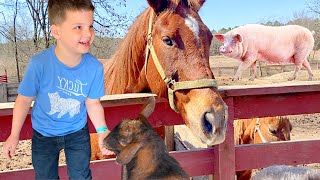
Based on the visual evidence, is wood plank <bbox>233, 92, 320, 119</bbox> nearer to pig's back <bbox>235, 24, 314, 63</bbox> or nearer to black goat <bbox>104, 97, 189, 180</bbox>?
black goat <bbox>104, 97, 189, 180</bbox>

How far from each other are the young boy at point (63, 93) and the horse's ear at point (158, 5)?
68 cm

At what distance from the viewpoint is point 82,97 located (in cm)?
198

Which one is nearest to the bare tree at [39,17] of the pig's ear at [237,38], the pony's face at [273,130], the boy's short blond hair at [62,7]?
the pig's ear at [237,38]

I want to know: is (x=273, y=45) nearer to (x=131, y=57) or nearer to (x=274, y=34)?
(x=274, y=34)

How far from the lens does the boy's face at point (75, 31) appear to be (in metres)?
1.88

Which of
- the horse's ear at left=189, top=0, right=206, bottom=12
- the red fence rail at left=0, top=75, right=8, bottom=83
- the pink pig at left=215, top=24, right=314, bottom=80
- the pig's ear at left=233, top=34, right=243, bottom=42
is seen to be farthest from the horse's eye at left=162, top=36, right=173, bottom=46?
the red fence rail at left=0, top=75, right=8, bottom=83

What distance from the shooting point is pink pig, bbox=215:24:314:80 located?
14.4 m

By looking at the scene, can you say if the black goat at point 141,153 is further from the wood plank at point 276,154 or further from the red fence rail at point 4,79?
the red fence rail at point 4,79

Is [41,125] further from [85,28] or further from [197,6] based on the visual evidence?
[197,6]

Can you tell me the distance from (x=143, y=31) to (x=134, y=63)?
242 millimetres

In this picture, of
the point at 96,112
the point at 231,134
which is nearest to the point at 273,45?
the point at 231,134

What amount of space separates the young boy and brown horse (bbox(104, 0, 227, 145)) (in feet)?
1.61

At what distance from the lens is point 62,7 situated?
1898mm

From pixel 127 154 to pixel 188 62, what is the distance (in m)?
1.06
